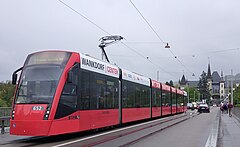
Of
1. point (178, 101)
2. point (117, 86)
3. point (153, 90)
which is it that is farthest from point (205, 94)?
point (117, 86)

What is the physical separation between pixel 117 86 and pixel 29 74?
6730mm

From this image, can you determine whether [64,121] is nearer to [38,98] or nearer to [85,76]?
[38,98]

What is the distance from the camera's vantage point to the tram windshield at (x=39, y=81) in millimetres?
13562

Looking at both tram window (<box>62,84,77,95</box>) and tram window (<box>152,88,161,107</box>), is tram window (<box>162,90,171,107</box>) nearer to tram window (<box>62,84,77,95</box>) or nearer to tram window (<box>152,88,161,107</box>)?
tram window (<box>152,88,161,107</box>)

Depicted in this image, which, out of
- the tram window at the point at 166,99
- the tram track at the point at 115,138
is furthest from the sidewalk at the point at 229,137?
the tram window at the point at 166,99

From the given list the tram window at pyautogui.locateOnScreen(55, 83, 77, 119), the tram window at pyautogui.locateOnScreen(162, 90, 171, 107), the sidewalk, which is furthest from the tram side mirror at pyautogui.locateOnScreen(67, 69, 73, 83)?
the tram window at pyautogui.locateOnScreen(162, 90, 171, 107)

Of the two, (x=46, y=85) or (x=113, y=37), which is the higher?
(x=113, y=37)

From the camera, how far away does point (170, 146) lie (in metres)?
13.0

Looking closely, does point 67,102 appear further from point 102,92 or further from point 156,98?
point 156,98

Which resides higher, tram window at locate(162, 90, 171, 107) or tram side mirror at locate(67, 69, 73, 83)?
tram side mirror at locate(67, 69, 73, 83)

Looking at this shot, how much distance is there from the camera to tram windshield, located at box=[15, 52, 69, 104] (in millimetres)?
13562

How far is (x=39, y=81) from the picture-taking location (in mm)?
13891

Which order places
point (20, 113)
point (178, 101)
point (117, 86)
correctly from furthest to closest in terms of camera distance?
point (178, 101)
point (117, 86)
point (20, 113)

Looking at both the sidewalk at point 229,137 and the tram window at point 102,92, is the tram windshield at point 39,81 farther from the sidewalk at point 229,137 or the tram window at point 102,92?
the sidewalk at point 229,137
